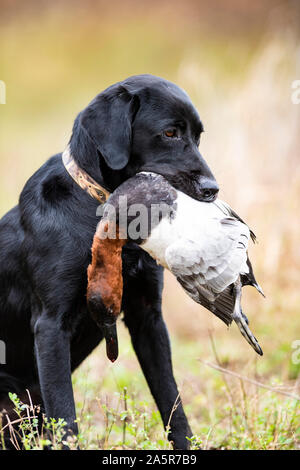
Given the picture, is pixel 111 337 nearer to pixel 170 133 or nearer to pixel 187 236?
pixel 187 236

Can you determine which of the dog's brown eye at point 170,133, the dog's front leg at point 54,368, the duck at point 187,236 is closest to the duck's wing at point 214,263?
the duck at point 187,236

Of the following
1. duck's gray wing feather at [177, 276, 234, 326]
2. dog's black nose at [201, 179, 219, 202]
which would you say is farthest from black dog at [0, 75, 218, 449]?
duck's gray wing feather at [177, 276, 234, 326]

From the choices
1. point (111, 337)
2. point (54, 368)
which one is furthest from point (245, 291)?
point (54, 368)

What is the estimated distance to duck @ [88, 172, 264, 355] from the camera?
237cm

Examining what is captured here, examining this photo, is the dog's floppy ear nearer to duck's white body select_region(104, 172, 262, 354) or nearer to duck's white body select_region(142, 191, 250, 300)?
duck's white body select_region(104, 172, 262, 354)

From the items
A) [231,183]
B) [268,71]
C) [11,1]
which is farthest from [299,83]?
[11,1]

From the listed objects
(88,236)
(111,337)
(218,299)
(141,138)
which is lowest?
(111,337)

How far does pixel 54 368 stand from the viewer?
8.55 feet

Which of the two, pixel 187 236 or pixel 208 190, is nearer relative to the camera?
pixel 187 236

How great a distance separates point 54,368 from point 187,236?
77cm

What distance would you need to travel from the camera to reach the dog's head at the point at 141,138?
8.49 feet

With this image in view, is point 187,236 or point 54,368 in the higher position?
point 187,236

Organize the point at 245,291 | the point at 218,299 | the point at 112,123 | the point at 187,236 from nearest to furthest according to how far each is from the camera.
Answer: the point at 187,236 < the point at 218,299 < the point at 112,123 < the point at 245,291
